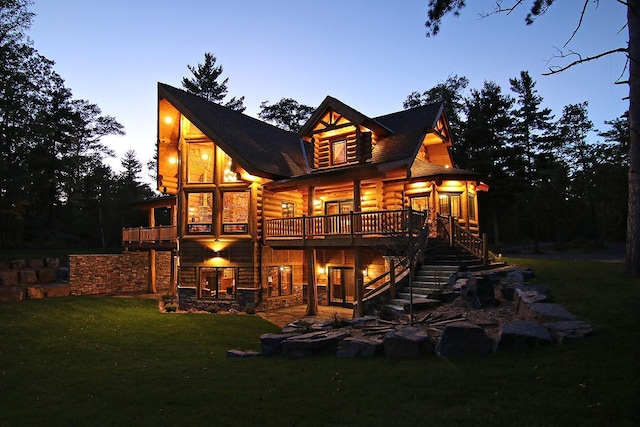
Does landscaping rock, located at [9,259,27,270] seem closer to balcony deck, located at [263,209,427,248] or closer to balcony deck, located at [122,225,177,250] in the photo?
balcony deck, located at [122,225,177,250]

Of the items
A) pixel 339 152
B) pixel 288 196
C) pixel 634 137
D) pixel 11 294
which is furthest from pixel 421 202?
pixel 11 294

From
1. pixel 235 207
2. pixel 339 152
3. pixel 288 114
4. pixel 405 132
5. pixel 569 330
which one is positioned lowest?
pixel 569 330

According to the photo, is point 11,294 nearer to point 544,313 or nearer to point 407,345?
point 407,345

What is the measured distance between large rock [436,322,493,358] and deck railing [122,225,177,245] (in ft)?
61.6

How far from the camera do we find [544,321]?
7.93 metres

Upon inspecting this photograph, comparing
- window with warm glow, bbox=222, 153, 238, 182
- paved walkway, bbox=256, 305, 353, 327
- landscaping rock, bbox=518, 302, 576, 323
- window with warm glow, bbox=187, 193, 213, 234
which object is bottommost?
paved walkway, bbox=256, 305, 353, 327

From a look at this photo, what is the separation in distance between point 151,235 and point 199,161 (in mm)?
6466

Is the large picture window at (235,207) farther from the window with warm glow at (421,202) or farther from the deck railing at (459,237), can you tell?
the deck railing at (459,237)

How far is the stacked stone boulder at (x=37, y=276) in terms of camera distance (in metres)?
20.1

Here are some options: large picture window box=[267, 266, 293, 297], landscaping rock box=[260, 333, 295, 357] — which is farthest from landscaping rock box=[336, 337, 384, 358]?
large picture window box=[267, 266, 293, 297]

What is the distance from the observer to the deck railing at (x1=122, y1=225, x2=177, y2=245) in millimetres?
23170

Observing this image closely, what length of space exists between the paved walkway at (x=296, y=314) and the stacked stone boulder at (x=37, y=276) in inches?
426

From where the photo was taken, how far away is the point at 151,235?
2420 cm

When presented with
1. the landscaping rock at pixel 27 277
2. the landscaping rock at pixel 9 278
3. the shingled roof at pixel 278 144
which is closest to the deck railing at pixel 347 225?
the shingled roof at pixel 278 144
